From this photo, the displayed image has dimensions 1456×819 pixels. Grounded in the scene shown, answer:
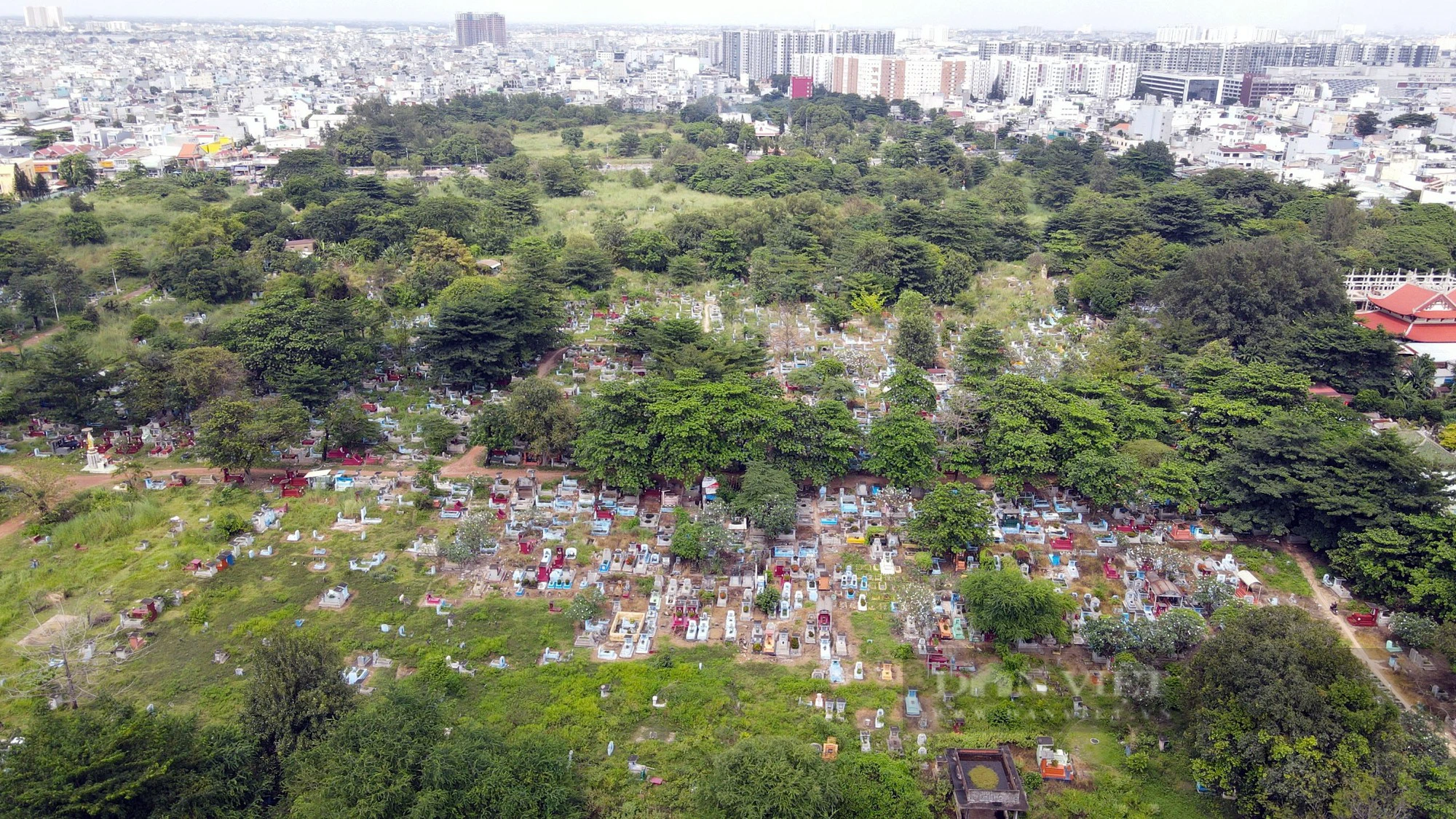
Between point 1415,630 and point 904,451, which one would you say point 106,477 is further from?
point 1415,630

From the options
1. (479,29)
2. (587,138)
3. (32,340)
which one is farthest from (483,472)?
(479,29)

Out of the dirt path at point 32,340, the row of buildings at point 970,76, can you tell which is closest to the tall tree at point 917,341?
the dirt path at point 32,340

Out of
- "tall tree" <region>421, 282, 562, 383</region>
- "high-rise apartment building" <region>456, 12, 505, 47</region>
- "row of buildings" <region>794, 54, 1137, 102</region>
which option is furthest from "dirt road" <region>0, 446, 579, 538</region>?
"high-rise apartment building" <region>456, 12, 505, 47</region>

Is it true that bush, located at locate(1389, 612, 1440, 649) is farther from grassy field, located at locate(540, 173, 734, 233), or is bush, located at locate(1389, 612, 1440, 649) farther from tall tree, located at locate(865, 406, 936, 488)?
grassy field, located at locate(540, 173, 734, 233)

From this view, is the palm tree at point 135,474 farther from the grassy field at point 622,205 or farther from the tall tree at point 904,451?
the grassy field at point 622,205

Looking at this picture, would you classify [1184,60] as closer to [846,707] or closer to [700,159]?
[700,159]

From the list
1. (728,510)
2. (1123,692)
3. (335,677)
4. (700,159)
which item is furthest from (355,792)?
(700,159)
